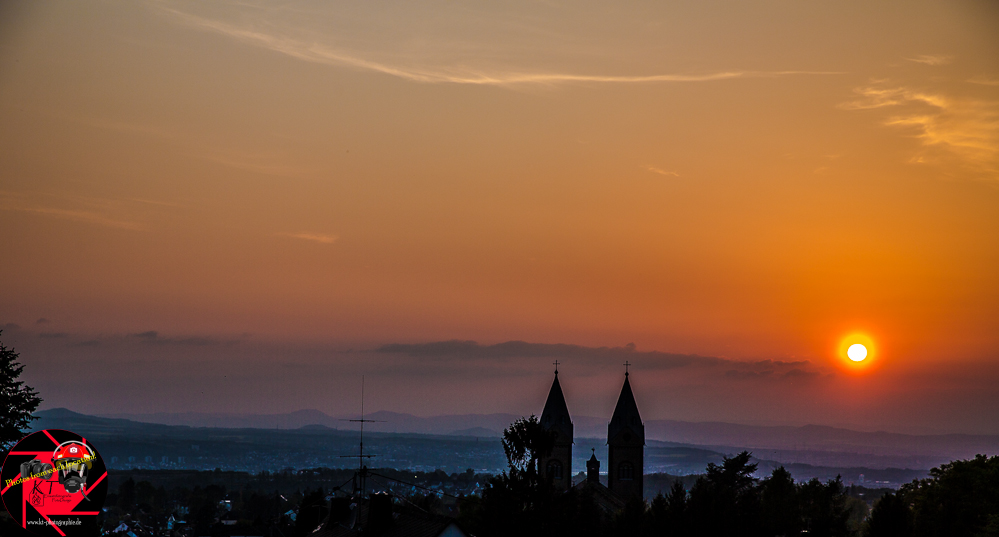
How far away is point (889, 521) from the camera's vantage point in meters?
56.1

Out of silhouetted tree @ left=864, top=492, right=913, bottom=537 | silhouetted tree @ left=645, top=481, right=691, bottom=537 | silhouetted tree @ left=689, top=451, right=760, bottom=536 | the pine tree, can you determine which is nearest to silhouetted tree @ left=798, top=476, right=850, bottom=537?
silhouetted tree @ left=864, top=492, right=913, bottom=537

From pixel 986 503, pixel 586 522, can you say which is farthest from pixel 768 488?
pixel 586 522

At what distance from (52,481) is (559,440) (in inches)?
2413

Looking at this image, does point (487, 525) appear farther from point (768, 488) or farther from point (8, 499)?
point (768, 488)

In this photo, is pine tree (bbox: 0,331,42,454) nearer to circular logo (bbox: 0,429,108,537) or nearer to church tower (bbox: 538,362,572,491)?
circular logo (bbox: 0,429,108,537)

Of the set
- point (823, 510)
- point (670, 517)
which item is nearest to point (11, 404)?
point (670, 517)

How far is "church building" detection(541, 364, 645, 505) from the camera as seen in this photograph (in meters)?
85.8

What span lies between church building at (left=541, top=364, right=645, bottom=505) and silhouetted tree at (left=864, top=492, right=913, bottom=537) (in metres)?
30.5

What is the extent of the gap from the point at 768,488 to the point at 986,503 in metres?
19.0

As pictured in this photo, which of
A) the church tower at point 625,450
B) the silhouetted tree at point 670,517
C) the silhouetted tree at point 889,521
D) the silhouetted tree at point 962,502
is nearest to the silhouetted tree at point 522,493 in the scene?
the silhouetted tree at point 670,517

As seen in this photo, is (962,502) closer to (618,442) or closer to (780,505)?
(780,505)

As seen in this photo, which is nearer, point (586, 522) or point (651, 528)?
point (586, 522)

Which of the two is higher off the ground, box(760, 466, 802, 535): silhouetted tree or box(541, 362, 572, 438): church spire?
box(541, 362, 572, 438): church spire

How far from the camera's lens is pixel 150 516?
18425 cm
